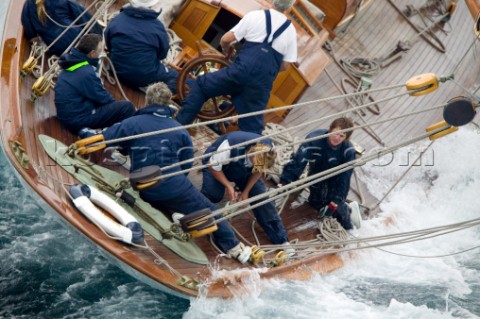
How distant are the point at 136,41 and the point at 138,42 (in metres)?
0.02

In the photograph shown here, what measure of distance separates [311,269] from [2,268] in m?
2.48

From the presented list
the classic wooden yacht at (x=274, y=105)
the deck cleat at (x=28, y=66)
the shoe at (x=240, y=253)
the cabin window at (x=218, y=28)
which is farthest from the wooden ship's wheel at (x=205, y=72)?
the shoe at (x=240, y=253)

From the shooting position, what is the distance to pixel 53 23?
7445mm

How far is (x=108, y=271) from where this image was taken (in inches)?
279

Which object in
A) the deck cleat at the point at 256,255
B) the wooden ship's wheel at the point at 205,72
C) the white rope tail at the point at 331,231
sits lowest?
the deck cleat at the point at 256,255

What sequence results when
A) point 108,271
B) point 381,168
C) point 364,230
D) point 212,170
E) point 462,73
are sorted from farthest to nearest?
point 462,73 → point 381,168 → point 364,230 → point 108,271 → point 212,170

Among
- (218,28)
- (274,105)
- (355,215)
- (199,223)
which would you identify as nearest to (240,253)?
(199,223)

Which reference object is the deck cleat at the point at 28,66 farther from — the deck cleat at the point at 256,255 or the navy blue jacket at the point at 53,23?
the deck cleat at the point at 256,255

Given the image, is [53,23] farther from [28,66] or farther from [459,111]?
[459,111]

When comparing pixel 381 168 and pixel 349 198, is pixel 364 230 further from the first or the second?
pixel 381 168

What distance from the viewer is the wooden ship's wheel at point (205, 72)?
734cm

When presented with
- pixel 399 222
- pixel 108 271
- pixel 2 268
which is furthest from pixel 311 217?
pixel 2 268

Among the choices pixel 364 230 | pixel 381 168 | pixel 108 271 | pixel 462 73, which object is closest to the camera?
pixel 108 271

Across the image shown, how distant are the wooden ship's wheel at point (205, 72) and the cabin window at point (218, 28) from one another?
48 cm
